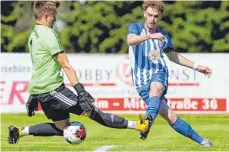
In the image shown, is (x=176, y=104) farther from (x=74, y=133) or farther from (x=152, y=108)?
(x=74, y=133)

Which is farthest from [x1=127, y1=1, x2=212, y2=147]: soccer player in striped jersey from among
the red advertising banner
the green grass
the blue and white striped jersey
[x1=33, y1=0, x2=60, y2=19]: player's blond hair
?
the red advertising banner

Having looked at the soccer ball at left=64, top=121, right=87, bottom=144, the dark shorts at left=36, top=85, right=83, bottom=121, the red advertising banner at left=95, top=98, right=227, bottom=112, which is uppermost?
the dark shorts at left=36, top=85, right=83, bottom=121

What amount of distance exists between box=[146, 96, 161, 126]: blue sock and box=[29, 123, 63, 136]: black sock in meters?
1.24

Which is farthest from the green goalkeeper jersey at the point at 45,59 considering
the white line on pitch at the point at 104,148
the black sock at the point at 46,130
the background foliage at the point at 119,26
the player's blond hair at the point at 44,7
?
the background foliage at the point at 119,26

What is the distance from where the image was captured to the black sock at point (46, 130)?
11383 millimetres

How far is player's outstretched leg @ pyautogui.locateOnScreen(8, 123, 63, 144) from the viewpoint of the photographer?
37.4ft

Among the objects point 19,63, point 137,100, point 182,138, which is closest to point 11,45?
point 19,63

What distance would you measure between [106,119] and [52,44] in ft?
4.12

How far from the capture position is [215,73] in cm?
2517

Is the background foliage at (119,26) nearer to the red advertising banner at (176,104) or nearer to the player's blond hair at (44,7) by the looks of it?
the red advertising banner at (176,104)

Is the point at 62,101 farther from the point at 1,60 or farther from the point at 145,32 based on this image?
the point at 1,60

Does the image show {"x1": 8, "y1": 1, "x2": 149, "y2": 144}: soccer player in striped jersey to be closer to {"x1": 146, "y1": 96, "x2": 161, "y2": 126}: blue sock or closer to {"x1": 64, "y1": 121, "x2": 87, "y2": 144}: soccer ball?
{"x1": 64, "y1": 121, "x2": 87, "y2": 144}: soccer ball

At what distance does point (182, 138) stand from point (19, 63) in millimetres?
11482

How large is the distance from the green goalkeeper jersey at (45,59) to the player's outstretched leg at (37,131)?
0.81 m
